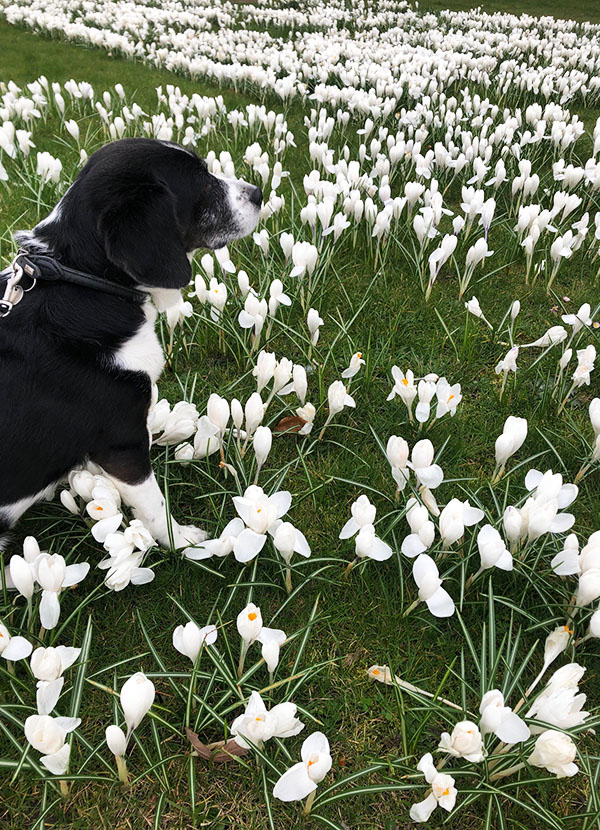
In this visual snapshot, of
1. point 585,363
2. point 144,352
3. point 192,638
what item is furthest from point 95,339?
point 585,363

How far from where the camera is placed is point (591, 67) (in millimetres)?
9516

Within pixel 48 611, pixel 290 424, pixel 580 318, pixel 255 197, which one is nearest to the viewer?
pixel 48 611

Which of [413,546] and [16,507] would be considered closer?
[413,546]

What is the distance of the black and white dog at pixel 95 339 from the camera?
2.12 m

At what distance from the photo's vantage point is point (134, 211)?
2180 millimetres

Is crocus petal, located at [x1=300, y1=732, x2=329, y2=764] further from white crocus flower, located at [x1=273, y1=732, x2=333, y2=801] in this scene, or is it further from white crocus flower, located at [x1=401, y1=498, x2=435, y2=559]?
white crocus flower, located at [x1=401, y1=498, x2=435, y2=559]

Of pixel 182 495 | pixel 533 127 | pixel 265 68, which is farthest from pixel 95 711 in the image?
pixel 265 68

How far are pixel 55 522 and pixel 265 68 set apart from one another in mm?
9181

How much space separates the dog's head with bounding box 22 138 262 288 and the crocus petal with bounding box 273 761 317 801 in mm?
1662

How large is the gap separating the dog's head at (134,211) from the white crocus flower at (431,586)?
4.49ft

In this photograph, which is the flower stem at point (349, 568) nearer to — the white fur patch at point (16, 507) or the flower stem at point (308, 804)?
the flower stem at point (308, 804)

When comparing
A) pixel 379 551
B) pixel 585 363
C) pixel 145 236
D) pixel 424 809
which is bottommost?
pixel 424 809

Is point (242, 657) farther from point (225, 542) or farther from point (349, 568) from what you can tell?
point (349, 568)

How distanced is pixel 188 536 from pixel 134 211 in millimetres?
1382
